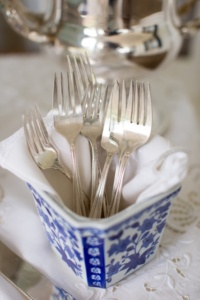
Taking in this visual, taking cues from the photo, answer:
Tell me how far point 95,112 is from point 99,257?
0.40 feet

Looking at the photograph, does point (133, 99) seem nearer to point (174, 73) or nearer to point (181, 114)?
point (181, 114)

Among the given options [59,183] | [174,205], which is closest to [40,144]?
[59,183]

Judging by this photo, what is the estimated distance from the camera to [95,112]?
356 millimetres

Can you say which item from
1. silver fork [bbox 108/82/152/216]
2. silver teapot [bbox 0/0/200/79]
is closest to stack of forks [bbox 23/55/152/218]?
silver fork [bbox 108/82/152/216]

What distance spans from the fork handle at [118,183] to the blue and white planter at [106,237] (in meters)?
0.04

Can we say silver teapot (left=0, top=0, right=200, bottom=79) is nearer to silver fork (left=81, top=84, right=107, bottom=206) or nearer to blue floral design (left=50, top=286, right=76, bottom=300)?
silver fork (left=81, top=84, right=107, bottom=206)

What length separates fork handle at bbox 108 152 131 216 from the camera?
332 mm

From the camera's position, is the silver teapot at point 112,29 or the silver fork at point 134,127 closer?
the silver fork at point 134,127

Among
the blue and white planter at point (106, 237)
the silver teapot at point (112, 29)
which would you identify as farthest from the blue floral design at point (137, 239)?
the silver teapot at point (112, 29)

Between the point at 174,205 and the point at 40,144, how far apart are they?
0.15 m

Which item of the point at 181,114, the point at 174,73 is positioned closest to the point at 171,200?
the point at 181,114

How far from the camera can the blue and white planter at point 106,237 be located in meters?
0.27

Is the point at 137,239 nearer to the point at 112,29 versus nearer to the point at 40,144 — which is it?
the point at 40,144

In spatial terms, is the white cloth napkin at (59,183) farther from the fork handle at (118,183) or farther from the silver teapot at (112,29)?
the silver teapot at (112,29)
